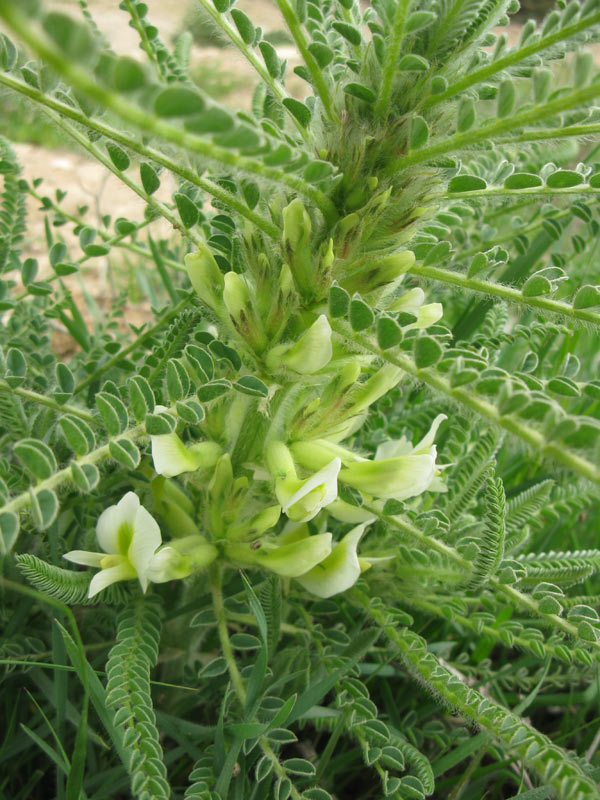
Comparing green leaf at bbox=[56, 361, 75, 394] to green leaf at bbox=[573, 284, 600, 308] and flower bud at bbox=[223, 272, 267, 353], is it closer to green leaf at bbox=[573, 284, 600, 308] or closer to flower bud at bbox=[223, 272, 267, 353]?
flower bud at bbox=[223, 272, 267, 353]

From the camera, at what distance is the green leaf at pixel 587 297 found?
0.81 meters

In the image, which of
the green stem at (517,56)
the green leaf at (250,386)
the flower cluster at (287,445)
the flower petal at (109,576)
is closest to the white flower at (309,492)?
the flower cluster at (287,445)

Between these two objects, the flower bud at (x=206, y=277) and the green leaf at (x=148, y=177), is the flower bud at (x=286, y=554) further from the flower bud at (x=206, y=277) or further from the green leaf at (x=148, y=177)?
the green leaf at (x=148, y=177)

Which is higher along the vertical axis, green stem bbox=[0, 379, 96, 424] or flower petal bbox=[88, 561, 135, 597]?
green stem bbox=[0, 379, 96, 424]

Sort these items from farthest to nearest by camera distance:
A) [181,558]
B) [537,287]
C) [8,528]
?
[181,558] → [537,287] → [8,528]

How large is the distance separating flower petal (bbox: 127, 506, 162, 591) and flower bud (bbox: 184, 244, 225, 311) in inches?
11.9

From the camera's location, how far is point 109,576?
0.87 metres

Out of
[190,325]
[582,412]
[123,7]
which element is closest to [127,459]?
[190,325]

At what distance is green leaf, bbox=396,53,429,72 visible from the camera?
728 millimetres

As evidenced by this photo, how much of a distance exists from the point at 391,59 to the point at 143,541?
65cm

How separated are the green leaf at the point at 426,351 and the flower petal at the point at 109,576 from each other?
479 millimetres

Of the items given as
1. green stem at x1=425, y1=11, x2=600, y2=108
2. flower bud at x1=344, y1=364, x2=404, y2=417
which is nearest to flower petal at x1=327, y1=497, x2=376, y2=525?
flower bud at x1=344, y1=364, x2=404, y2=417

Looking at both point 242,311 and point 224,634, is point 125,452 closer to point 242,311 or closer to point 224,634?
point 242,311

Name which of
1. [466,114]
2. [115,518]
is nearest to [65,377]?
[115,518]
